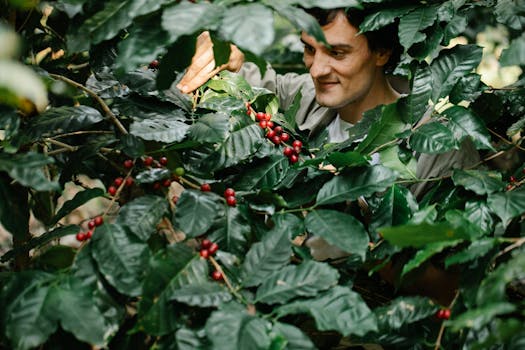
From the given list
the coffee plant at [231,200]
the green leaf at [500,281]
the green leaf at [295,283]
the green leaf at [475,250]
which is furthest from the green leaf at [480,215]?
the green leaf at [295,283]

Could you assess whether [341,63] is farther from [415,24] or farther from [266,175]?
[266,175]

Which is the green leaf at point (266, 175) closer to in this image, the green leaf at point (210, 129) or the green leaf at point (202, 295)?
the green leaf at point (210, 129)

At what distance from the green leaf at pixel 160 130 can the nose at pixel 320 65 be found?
0.68 metres

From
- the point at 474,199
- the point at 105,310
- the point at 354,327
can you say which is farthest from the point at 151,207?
the point at 474,199

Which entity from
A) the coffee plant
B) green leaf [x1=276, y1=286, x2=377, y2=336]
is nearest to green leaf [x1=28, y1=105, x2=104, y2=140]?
the coffee plant

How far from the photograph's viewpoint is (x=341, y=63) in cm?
180

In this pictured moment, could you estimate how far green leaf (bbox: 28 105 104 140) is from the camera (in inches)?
44.2

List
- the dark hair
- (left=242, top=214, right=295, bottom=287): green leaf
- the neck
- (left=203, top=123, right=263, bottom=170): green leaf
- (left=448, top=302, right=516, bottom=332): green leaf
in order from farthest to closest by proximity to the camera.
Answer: the neck < the dark hair < (left=203, top=123, right=263, bottom=170): green leaf < (left=242, top=214, right=295, bottom=287): green leaf < (left=448, top=302, right=516, bottom=332): green leaf

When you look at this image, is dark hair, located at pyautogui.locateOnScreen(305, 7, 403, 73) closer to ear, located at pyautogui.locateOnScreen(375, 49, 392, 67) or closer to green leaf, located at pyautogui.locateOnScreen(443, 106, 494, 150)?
ear, located at pyautogui.locateOnScreen(375, 49, 392, 67)

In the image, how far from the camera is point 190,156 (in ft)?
4.23

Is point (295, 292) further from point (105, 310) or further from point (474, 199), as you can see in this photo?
point (474, 199)

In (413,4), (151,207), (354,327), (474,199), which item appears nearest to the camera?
(354,327)

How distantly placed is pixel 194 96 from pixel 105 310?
73 centimetres

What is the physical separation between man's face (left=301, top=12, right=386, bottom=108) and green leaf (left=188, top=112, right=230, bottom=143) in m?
0.63
